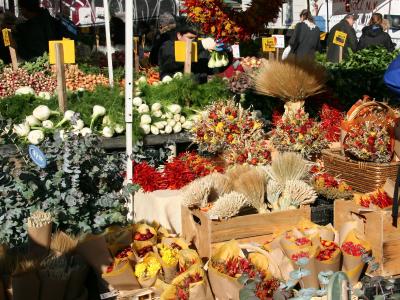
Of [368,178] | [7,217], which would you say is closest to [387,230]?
[368,178]

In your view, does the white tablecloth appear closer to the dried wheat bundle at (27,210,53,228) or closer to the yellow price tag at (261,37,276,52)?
the dried wheat bundle at (27,210,53,228)

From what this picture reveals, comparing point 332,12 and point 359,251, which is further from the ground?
point 332,12

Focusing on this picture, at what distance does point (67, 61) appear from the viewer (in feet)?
14.8

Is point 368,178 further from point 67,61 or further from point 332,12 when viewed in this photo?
point 332,12

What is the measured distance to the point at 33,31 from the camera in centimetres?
653

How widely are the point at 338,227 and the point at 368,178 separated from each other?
0.53 metres

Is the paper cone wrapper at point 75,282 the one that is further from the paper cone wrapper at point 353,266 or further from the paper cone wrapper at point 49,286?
the paper cone wrapper at point 353,266

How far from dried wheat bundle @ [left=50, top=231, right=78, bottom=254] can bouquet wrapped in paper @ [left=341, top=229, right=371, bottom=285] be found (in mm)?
1249

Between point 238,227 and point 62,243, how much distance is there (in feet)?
2.84

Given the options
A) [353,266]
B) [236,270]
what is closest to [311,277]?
[353,266]

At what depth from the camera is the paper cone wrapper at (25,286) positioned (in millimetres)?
→ 2219

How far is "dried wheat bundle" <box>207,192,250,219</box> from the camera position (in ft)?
9.09

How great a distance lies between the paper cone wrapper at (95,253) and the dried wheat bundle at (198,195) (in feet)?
1.85

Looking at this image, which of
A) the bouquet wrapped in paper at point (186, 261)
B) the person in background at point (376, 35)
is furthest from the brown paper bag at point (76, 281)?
the person in background at point (376, 35)
